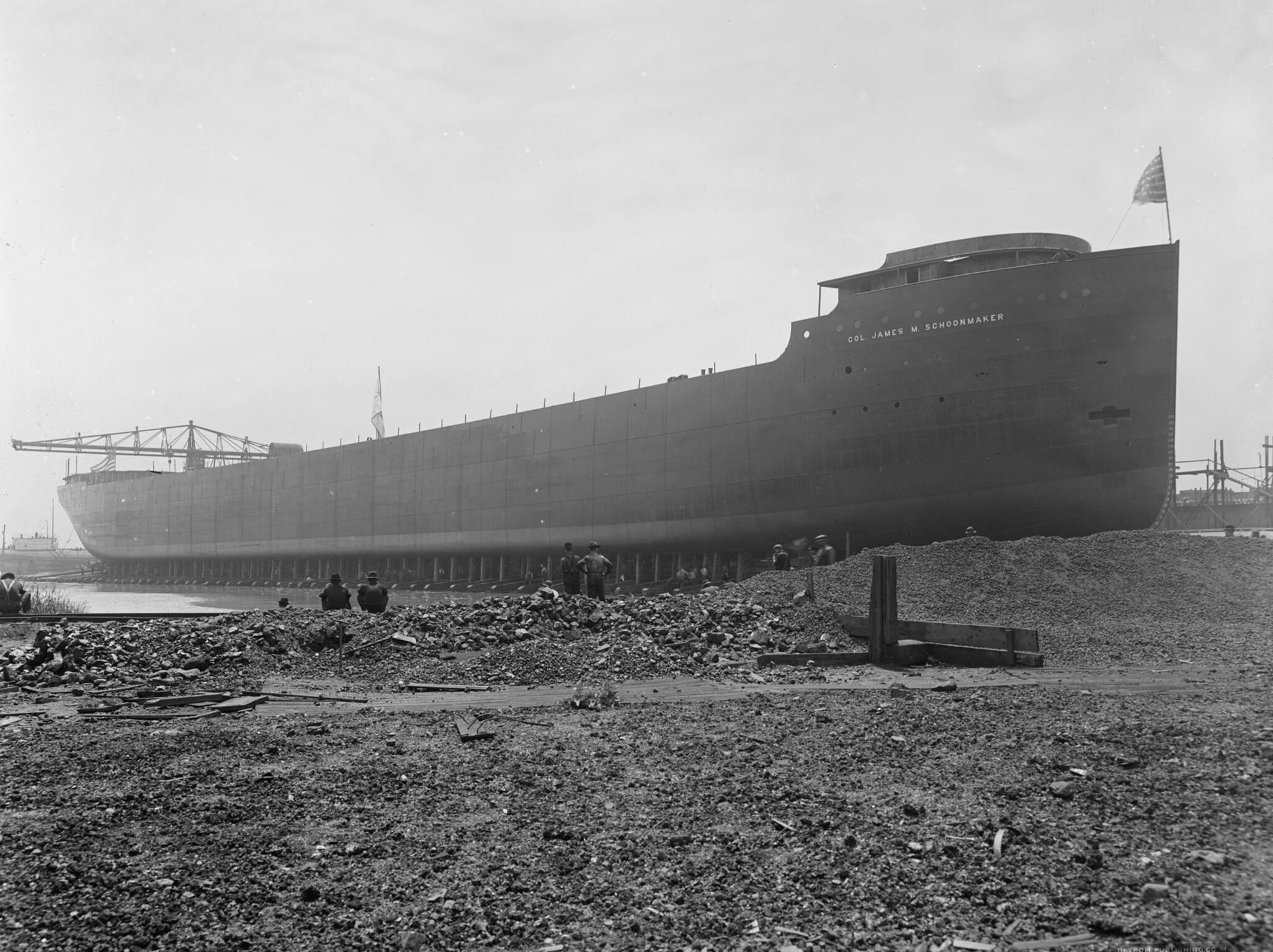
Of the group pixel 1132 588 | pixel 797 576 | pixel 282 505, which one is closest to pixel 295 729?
pixel 797 576

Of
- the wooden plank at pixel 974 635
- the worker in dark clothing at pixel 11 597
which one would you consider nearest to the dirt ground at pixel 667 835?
the wooden plank at pixel 974 635

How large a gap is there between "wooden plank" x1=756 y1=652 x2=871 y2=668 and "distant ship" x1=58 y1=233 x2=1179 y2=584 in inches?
402

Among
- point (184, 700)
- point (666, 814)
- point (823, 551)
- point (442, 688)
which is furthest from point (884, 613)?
point (823, 551)

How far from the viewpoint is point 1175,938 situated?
2.48m

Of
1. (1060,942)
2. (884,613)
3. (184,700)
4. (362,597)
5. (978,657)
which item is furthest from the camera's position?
(362,597)

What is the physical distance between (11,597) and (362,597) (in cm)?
687

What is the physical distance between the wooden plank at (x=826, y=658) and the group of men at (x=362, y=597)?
6.17 meters

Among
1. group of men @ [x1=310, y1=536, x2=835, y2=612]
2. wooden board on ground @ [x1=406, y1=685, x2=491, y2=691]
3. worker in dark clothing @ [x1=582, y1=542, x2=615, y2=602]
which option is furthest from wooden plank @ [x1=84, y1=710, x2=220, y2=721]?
worker in dark clothing @ [x1=582, y1=542, x2=615, y2=602]

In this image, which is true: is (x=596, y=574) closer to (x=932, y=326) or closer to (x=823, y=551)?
(x=823, y=551)

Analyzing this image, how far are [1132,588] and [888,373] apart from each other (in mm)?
9011

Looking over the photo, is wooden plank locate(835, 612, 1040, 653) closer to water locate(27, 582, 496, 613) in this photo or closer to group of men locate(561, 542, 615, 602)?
group of men locate(561, 542, 615, 602)

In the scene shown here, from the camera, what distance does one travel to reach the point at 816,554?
19.5m

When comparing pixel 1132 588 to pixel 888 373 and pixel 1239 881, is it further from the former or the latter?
pixel 1239 881

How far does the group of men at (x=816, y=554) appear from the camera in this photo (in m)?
18.0
